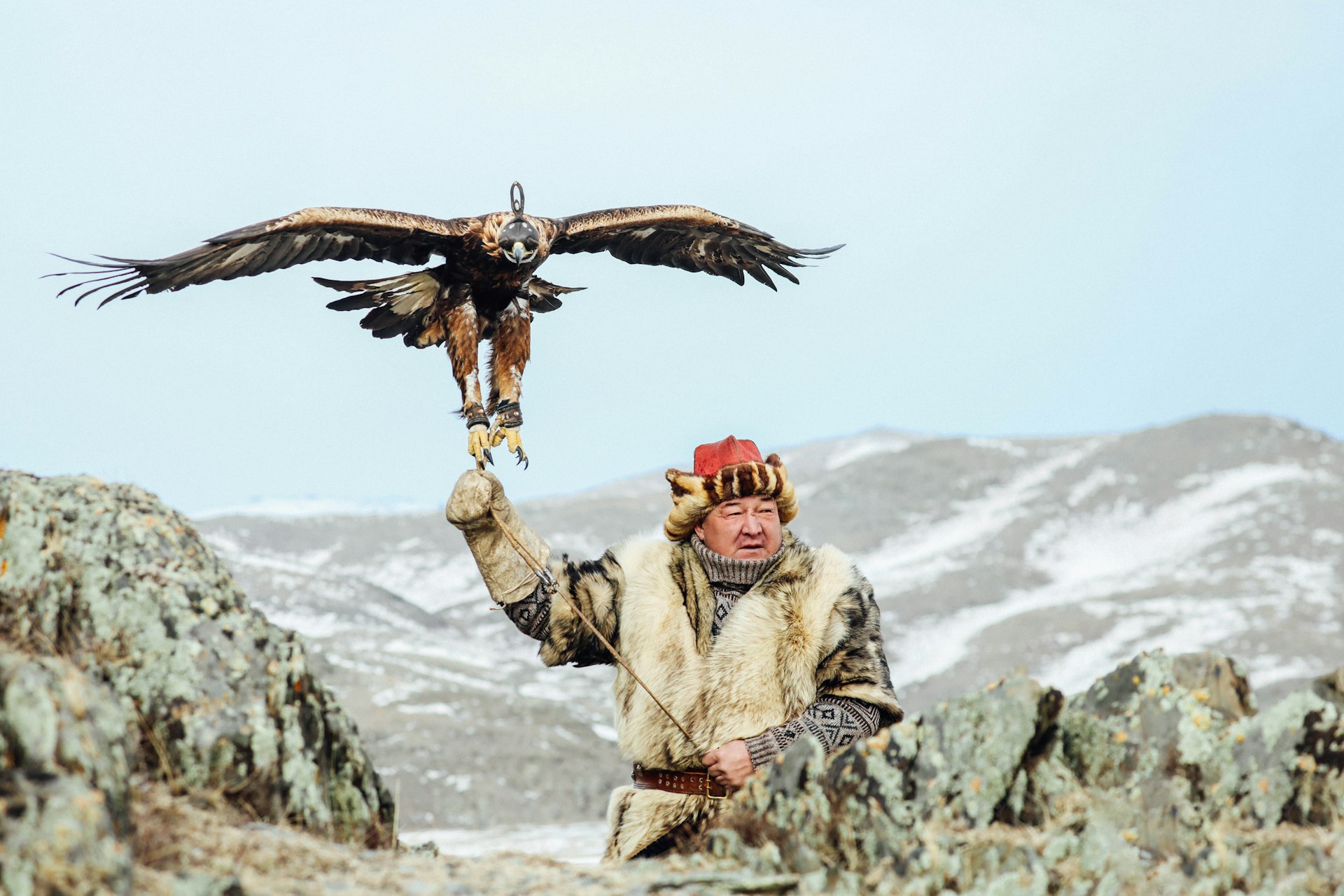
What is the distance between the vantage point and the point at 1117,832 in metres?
3.42

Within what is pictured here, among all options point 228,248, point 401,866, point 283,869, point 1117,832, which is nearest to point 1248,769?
point 1117,832

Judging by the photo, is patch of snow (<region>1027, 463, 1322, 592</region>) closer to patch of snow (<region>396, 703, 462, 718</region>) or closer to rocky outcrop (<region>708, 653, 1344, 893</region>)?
patch of snow (<region>396, 703, 462, 718</region>)

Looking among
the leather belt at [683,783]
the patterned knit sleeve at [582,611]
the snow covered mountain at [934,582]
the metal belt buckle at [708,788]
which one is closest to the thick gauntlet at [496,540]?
the patterned knit sleeve at [582,611]

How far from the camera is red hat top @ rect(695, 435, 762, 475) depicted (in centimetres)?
469

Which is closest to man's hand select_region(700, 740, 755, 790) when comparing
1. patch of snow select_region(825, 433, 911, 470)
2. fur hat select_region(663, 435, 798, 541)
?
fur hat select_region(663, 435, 798, 541)

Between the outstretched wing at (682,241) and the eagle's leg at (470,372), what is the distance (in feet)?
1.62

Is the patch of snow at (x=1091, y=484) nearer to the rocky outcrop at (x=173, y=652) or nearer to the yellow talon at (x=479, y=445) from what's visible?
the yellow talon at (x=479, y=445)

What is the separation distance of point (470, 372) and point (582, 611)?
1.12m

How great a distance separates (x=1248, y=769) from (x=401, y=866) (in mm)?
2416

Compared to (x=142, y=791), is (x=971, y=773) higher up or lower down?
lower down

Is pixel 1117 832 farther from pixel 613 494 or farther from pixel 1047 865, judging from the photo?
pixel 613 494

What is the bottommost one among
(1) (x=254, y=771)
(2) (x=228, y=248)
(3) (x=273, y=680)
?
(1) (x=254, y=771)

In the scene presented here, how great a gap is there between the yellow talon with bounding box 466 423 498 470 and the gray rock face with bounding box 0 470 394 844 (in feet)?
4.00

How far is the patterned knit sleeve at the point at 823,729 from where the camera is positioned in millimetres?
4137
